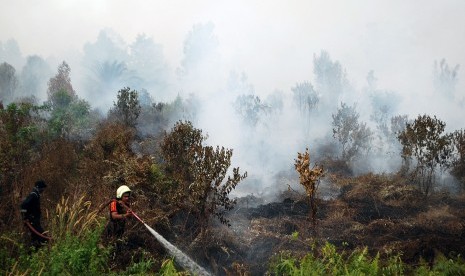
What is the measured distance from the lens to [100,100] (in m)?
70.2

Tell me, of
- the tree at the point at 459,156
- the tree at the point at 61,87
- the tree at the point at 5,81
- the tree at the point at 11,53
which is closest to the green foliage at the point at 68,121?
the tree at the point at 61,87

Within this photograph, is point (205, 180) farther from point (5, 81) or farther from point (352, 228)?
point (5, 81)

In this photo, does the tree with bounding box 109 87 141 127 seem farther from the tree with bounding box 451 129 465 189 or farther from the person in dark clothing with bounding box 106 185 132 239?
the tree with bounding box 451 129 465 189

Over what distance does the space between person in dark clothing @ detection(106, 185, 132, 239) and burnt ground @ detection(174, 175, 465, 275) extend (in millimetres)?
2404

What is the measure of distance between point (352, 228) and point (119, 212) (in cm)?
852

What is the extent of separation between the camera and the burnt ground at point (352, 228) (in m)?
8.73

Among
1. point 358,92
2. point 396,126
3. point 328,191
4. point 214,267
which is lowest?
point 214,267

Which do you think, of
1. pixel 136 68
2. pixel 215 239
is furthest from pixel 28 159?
pixel 136 68

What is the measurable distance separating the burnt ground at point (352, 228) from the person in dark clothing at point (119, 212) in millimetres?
2404

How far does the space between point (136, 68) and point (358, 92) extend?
66.5 metres

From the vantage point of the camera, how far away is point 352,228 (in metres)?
11.7

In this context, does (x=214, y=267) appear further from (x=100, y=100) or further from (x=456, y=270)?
(x=100, y=100)

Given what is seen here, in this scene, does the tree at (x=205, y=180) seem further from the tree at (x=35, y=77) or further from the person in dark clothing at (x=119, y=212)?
the tree at (x=35, y=77)

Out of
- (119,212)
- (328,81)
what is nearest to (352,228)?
(119,212)
